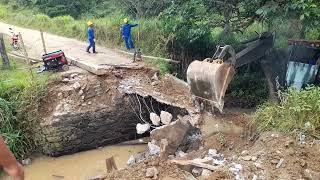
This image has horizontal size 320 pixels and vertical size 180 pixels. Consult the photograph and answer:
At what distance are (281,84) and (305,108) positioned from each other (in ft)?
10.8

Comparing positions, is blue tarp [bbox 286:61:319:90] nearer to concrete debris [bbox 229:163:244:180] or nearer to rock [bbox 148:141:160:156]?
concrete debris [bbox 229:163:244:180]

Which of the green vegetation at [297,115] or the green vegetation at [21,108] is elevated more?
the green vegetation at [297,115]

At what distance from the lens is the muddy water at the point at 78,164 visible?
10.4 metres

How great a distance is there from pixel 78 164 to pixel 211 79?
14.8 feet

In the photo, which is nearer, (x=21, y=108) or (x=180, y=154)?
(x=180, y=154)

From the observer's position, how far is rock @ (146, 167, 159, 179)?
7727mm

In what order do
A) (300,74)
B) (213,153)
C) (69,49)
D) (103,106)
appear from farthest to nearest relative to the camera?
(69,49), (103,106), (300,74), (213,153)

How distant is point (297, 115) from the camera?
27.1 feet

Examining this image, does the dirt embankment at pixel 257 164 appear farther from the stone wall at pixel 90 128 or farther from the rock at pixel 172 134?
the stone wall at pixel 90 128

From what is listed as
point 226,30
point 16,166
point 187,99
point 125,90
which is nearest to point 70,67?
point 125,90

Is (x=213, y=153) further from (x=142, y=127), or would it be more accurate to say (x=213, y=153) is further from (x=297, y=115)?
(x=142, y=127)

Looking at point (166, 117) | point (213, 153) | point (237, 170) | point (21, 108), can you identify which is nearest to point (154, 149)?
point (166, 117)

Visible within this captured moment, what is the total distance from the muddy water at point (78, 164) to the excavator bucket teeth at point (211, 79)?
3007 millimetres

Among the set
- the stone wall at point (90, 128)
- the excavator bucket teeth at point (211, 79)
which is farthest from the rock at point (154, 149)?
the stone wall at point (90, 128)
